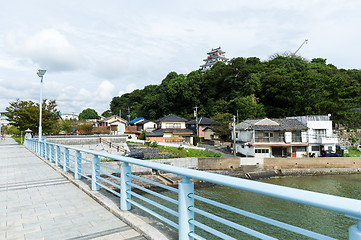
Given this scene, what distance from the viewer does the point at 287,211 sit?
15500mm

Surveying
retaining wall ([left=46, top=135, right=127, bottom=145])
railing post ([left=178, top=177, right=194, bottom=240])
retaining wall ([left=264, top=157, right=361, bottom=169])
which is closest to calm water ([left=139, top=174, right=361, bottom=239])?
retaining wall ([left=264, top=157, right=361, bottom=169])

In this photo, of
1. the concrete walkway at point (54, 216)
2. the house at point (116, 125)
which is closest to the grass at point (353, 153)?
the concrete walkway at point (54, 216)

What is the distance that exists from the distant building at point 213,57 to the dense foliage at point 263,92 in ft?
137

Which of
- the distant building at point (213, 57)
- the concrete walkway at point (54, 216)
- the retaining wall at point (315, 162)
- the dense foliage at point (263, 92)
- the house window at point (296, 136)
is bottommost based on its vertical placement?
the retaining wall at point (315, 162)

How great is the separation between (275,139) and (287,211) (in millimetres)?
16474

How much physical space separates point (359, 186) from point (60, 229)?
2696cm

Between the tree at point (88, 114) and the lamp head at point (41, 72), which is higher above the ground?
the tree at point (88, 114)

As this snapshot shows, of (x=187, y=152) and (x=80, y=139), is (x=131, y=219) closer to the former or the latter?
(x=80, y=139)

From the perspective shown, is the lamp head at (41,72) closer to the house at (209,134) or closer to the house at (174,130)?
the house at (174,130)

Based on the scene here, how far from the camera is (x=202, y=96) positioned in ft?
184

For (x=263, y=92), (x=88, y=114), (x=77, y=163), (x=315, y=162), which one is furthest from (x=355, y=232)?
(x=88, y=114)

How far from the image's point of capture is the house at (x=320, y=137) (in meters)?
31.3

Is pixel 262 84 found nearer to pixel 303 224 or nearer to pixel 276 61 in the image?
pixel 276 61

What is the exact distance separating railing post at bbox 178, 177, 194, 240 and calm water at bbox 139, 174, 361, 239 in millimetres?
9490
